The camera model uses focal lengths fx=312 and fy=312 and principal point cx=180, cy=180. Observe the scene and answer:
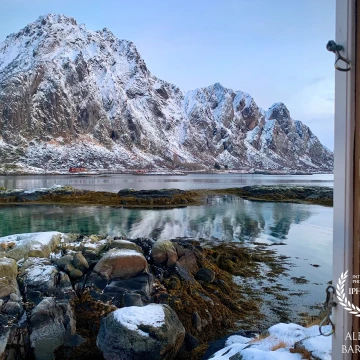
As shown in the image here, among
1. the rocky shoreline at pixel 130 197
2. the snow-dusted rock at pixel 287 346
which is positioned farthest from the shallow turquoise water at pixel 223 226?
the snow-dusted rock at pixel 287 346

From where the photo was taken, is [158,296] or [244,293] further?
[244,293]

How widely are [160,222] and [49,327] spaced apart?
17.0 meters

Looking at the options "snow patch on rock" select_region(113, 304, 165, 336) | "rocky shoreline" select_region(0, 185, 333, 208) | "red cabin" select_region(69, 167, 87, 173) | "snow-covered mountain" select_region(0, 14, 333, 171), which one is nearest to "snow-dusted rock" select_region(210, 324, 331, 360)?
"snow patch on rock" select_region(113, 304, 165, 336)

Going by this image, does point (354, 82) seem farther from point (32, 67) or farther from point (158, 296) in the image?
point (32, 67)

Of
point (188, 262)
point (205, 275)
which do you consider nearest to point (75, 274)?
point (188, 262)

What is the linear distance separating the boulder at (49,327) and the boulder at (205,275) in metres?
4.22

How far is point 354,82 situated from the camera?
5.25ft

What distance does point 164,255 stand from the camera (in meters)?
9.45

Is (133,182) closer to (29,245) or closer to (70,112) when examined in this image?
(29,245)

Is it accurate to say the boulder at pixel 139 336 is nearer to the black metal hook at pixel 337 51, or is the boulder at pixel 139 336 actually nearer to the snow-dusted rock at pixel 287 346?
the snow-dusted rock at pixel 287 346

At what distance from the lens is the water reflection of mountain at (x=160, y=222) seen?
61.6 feet

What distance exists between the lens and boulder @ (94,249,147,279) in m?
7.87

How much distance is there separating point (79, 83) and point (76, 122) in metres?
25.4

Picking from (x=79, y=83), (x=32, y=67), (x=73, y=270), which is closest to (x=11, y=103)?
(x=32, y=67)
